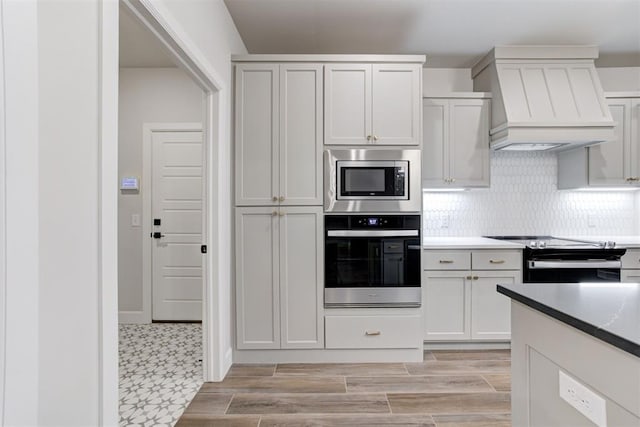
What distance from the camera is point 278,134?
2.83 metres

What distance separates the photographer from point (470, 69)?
3707 mm

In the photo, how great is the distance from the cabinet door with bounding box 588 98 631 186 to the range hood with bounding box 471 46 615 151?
0.84ft

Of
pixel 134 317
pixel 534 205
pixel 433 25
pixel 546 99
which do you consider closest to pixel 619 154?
pixel 534 205

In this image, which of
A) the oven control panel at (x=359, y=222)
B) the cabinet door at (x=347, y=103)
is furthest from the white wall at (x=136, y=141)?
the oven control panel at (x=359, y=222)

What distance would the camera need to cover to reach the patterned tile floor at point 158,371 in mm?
2154

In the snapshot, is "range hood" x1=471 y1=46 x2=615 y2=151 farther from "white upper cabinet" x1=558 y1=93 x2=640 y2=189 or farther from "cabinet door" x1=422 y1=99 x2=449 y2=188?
"cabinet door" x1=422 y1=99 x2=449 y2=188

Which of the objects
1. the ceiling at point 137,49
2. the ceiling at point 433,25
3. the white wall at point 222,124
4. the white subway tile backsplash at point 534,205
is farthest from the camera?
the white subway tile backsplash at point 534,205

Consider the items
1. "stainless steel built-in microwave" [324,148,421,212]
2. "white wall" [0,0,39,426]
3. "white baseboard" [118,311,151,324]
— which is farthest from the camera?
"white baseboard" [118,311,151,324]

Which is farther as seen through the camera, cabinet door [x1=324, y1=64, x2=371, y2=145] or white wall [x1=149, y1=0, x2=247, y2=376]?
cabinet door [x1=324, y1=64, x2=371, y2=145]

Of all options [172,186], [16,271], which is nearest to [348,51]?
[172,186]

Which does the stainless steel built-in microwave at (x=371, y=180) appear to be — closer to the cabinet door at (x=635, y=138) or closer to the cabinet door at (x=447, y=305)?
the cabinet door at (x=447, y=305)

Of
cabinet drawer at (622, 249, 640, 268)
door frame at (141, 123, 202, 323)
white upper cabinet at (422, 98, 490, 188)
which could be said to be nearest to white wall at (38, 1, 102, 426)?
white upper cabinet at (422, 98, 490, 188)

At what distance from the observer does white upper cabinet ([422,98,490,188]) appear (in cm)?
327

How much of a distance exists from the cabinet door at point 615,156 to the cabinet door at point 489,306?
126 cm
